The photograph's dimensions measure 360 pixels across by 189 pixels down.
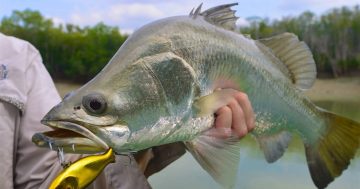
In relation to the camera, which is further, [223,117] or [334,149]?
[334,149]

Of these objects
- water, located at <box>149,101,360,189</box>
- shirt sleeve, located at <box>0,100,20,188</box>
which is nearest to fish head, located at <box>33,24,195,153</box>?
shirt sleeve, located at <box>0,100,20,188</box>

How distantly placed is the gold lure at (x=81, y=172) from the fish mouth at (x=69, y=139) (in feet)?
0.21

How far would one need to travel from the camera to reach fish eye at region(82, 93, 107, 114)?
124 centimetres

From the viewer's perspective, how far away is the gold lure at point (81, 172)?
1.29 meters

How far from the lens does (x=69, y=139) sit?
1200mm

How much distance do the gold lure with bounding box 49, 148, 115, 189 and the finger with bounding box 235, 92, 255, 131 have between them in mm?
463

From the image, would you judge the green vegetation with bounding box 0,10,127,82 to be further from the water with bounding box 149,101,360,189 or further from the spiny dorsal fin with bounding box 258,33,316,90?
the spiny dorsal fin with bounding box 258,33,316,90

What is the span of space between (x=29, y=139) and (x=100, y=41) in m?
26.2

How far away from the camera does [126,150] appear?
1.29 m

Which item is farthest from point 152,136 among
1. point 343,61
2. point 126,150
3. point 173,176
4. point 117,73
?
point 343,61

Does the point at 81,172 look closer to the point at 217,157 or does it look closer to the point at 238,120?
the point at 217,157

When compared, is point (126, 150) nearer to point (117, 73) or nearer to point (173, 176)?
point (117, 73)

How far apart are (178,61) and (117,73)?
17cm

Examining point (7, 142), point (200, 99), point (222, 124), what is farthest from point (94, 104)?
point (7, 142)
